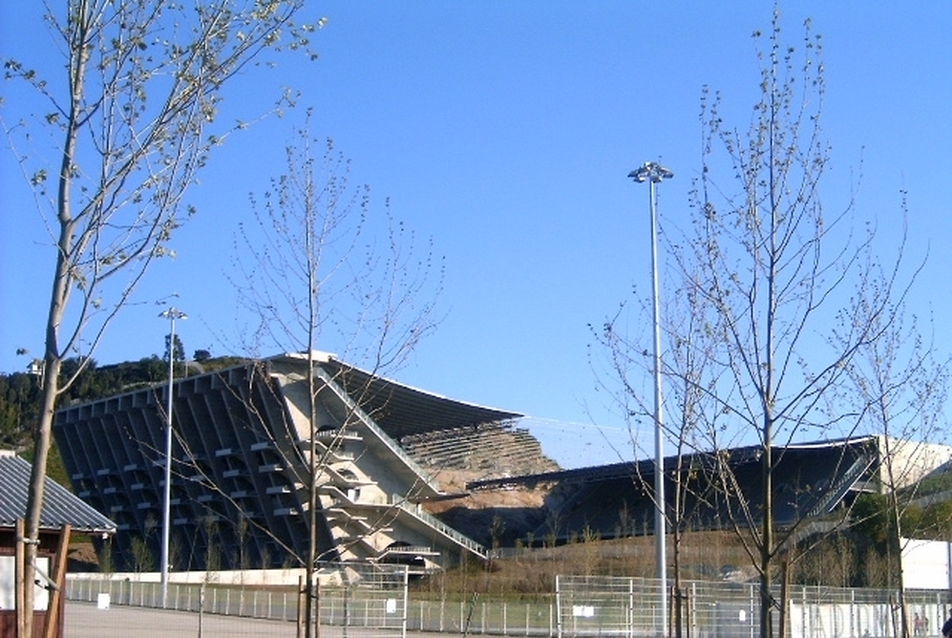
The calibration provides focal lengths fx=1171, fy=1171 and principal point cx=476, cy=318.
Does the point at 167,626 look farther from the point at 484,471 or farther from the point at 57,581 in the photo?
the point at 484,471

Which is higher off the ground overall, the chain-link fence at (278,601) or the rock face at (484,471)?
the rock face at (484,471)

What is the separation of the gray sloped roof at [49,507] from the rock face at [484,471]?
71.7 metres

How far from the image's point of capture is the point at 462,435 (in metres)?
98.9

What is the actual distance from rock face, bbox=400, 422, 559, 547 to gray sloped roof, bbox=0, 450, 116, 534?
71696 millimetres

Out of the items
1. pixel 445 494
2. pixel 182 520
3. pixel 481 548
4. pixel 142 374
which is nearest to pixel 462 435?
pixel 445 494

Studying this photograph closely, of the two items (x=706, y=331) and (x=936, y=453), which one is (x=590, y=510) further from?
(x=706, y=331)

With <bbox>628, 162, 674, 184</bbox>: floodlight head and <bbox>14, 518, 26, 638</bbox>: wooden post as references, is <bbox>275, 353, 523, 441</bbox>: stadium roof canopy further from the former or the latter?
<bbox>14, 518, 26, 638</bbox>: wooden post

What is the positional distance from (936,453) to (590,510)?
58.7 m

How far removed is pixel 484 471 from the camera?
3991 inches

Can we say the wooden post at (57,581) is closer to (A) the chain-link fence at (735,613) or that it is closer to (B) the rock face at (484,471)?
(A) the chain-link fence at (735,613)

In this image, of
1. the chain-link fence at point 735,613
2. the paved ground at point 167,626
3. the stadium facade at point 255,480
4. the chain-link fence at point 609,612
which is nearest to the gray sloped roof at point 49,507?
the chain-link fence at point 609,612

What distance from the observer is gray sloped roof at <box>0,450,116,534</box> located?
18156 mm

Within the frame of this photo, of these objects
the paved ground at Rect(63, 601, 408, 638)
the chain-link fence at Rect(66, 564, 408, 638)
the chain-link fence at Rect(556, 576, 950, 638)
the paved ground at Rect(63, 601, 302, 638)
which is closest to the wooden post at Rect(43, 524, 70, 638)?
the chain-link fence at Rect(66, 564, 408, 638)

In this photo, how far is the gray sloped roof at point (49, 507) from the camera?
715 inches
